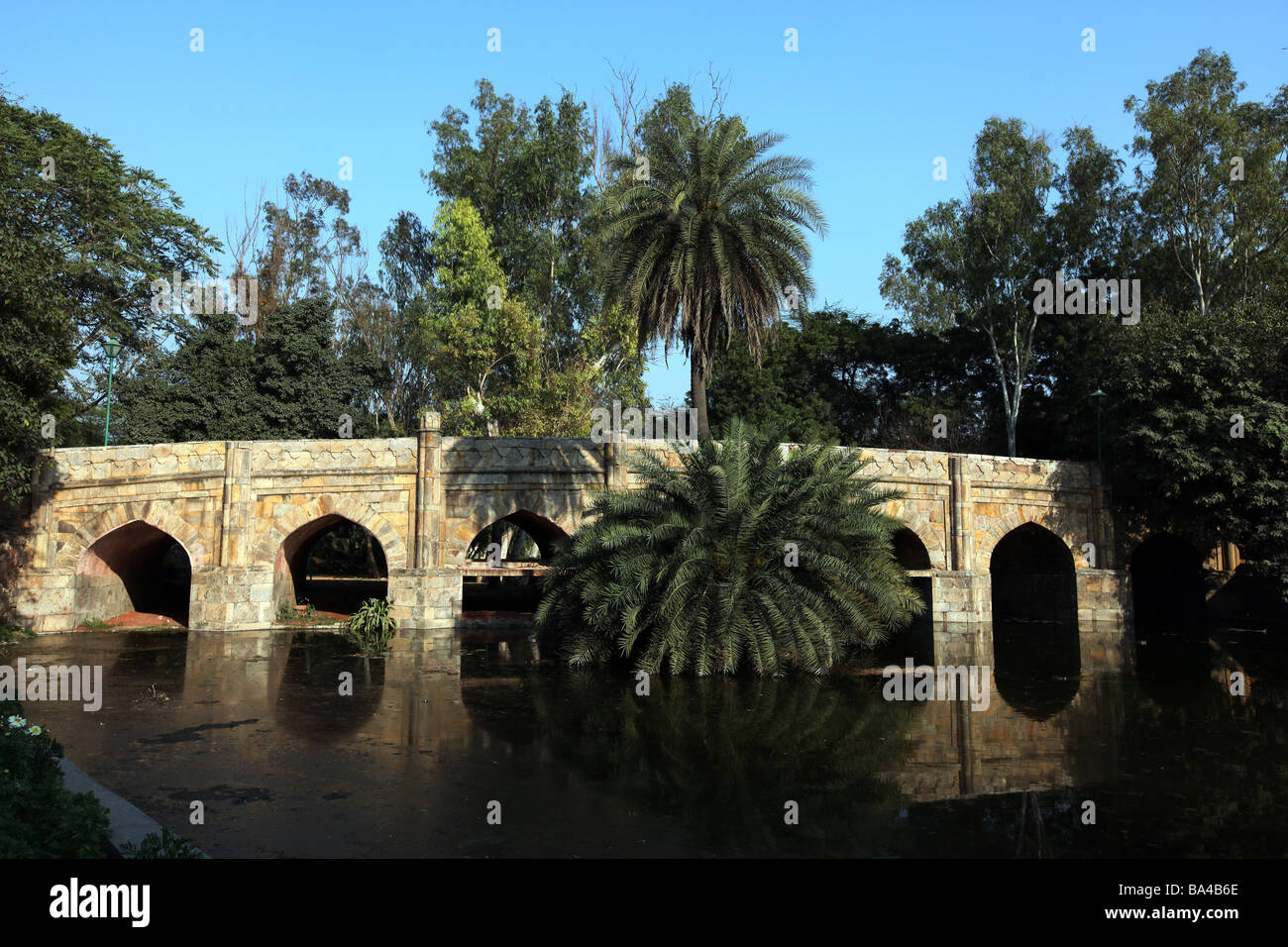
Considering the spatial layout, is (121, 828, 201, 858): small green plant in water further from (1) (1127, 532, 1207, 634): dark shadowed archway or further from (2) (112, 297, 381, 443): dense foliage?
(1) (1127, 532, 1207, 634): dark shadowed archway

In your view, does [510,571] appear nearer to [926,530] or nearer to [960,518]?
[926,530]

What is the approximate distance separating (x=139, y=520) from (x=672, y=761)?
18311 mm

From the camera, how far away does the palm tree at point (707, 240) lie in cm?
1914

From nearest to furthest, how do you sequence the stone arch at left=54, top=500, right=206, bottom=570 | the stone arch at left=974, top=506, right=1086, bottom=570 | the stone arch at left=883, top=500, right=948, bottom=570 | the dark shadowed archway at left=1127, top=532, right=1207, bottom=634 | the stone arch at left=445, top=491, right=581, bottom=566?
the stone arch at left=54, top=500, right=206, bottom=570
the stone arch at left=445, top=491, right=581, bottom=566
the stone arch at left=883, top=500, right=948, bottom=570
the stone arch at left=974, top=506, right=1086, bottom=570
the dark shadowed archway at left=1127, top=532, right=1207, bottom=634

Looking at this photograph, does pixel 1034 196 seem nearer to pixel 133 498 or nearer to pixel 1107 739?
pixel 1107 739

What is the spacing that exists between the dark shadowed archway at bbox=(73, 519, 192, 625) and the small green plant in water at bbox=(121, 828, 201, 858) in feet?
62.9

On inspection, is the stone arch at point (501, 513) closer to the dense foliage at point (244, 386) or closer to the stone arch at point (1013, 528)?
the dense foliage at point (244, 386)

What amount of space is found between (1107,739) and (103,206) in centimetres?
3430

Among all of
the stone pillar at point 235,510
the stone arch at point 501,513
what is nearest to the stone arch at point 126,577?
the stone pillar at point 235,510

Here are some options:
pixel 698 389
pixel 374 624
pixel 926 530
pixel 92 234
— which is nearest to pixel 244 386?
pixel 92 234

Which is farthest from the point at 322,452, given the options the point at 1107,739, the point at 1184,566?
the point at 1184,566

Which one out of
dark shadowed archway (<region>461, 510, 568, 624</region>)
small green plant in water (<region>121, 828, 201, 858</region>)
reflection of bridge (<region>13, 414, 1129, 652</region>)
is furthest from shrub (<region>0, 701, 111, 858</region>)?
reflection of bridge (<region>13, 414, 1129, 652</region>)

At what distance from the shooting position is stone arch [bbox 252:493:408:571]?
2300 centimetres

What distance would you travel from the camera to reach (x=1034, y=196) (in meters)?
34.8
